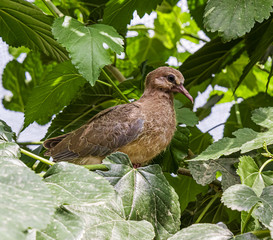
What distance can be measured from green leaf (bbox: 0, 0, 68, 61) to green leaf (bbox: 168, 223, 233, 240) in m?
0.91

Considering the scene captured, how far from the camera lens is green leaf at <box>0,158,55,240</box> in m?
0.61

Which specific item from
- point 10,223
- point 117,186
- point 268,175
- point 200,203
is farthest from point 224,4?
point 10,223

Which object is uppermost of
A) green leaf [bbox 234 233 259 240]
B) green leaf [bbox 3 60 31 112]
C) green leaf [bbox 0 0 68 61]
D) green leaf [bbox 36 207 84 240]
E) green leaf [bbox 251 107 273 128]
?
green leaf [bbox 0 0 68 61]

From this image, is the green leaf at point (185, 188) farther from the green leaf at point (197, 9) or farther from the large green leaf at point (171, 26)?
the large green leaf at point (171, 26)

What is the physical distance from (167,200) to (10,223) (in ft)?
2.11

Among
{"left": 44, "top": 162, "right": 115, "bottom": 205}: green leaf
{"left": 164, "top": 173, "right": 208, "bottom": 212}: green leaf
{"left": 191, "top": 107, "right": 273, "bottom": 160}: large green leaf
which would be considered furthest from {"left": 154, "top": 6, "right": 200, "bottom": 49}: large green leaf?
{"left": 44, "top": 162, "right": 115, "bottom": 205}: green leaf

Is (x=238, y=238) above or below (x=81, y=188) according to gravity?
below

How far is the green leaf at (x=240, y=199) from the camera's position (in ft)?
3.29

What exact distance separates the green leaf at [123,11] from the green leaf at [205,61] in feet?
1.16

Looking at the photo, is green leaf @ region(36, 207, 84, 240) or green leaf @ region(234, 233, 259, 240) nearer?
green leaf @ region(36, 207, 84, 240)

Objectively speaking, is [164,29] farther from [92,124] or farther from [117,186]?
[117,186]

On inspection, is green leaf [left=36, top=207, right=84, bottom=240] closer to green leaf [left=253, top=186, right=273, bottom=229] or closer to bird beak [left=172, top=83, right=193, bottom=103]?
green leaf [left=253, top=186, right=273, bottom=229]

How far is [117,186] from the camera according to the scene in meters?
1.19

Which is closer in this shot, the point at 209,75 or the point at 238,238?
the point at 238,238
